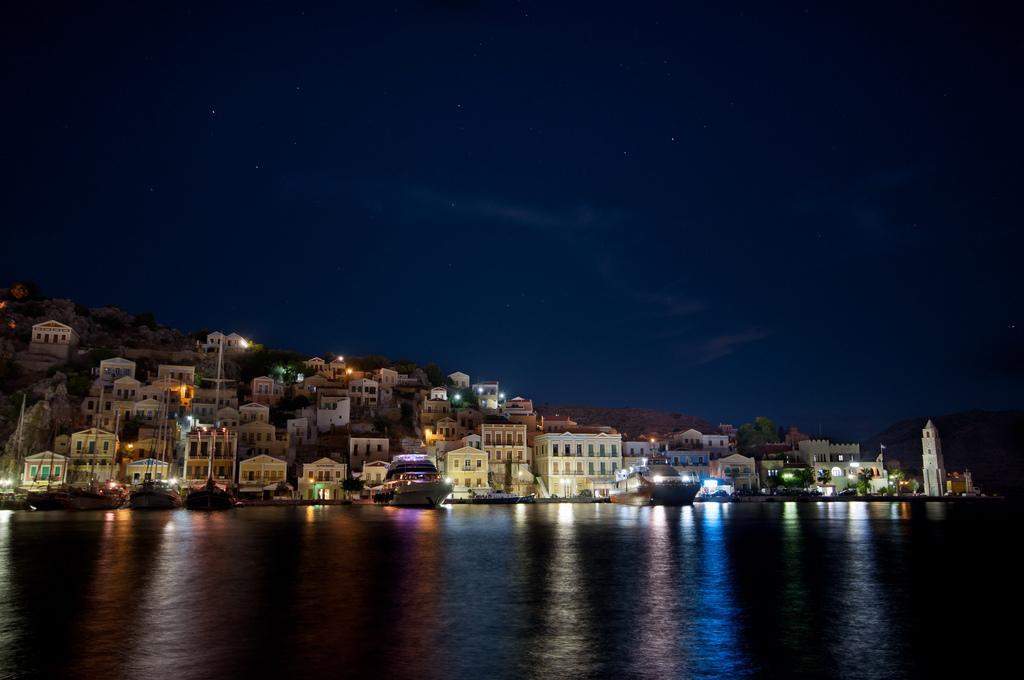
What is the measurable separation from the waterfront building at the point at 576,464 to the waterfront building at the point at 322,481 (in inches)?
850

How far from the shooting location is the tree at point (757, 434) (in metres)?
111

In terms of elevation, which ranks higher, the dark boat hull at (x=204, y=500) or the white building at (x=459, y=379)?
the white building at (x=459, y=379)

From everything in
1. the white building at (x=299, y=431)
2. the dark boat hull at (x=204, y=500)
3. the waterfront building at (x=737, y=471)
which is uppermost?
the white building at (x=299, y=431)

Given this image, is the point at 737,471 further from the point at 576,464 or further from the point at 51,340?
the point at 51,340

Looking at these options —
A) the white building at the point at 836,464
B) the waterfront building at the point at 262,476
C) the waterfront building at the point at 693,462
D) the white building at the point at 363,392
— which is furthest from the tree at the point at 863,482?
the waterfront building at the point at 262,476

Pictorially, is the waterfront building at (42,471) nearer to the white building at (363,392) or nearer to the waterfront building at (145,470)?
the waterfront building at (145,470)

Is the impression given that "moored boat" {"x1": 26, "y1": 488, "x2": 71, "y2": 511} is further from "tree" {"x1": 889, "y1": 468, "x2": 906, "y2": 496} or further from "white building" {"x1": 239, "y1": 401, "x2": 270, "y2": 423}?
"tree" {"x1": 889, "y1": 468, "x2": 906, "y2": 496}

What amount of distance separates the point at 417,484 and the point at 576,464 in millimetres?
20424

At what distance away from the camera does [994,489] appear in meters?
140

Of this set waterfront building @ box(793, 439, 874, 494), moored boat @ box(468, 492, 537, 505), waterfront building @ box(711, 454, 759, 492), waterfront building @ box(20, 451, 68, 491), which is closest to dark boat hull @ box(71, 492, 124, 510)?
waterfront building @ box(20, 451, 68, 491)

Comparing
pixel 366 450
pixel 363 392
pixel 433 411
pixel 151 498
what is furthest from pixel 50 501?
pixel 433 411

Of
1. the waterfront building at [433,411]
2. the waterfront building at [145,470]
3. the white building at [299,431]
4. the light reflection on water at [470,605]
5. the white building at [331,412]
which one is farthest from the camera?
the waterfront building at [433,411]

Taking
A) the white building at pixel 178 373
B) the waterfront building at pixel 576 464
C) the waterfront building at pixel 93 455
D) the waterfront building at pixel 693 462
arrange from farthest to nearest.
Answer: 1. the waterfront building at pixel 693 462
2. the white building at pixel 178 373
3. the waterfront building at pixel 576 464
4. the waterfront building at pixel 93 455

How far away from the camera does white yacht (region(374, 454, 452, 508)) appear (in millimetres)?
66438
